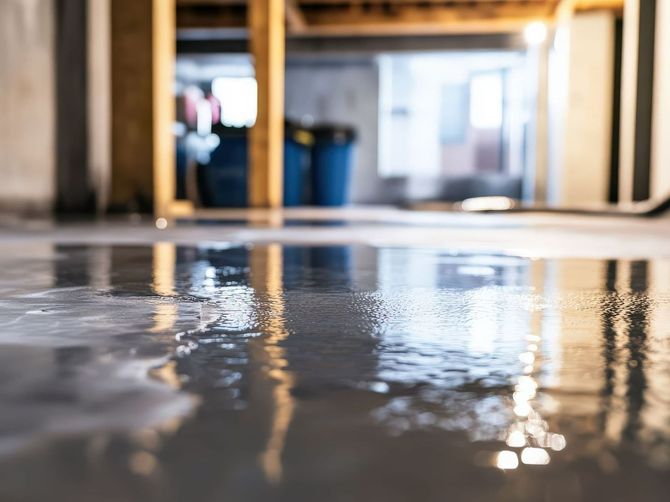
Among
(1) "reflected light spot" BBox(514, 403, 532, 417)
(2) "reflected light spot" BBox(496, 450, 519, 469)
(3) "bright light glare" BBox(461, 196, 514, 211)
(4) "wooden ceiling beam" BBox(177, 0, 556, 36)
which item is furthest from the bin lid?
(2) "reflected light spot" BBox(496, 450, 519, 469)

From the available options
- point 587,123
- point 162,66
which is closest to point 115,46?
point 162,66

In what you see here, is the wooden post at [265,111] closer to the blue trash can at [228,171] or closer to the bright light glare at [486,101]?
the blue trash can at [228,171]

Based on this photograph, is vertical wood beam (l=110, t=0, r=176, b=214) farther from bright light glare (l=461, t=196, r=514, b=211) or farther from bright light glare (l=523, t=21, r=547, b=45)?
bright light glare (l=523, t=21, r=547, b=45)

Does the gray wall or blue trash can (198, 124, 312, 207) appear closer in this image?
blue trash can (198, 124, 312, 207)

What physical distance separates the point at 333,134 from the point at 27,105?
21.9 feet

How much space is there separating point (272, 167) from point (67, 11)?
3.25 metres

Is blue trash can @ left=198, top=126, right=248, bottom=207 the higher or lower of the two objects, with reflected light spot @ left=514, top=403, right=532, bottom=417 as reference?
higher

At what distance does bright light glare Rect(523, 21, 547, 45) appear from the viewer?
443 inches

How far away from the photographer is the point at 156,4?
525cm

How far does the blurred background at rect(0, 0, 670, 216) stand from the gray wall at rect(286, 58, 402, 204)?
0.09ft

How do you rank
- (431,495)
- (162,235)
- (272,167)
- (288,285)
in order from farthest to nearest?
(272,167) < (162,235) < (288,285) < (431,495)

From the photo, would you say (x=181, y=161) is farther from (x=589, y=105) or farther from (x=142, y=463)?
(x=142, y=463)

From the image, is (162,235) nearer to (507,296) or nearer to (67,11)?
(507,296)

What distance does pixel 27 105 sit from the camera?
448 cm
